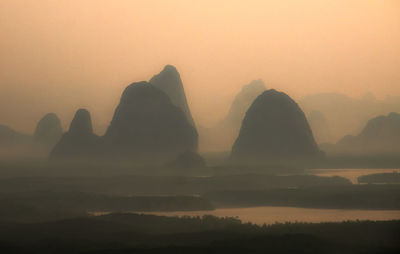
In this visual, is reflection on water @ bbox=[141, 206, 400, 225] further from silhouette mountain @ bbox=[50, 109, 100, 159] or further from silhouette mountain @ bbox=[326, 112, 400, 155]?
silhouette mountain @ bbox=[50, 109, 100, 159]

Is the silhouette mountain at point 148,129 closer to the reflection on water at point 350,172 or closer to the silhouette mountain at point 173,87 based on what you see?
the silhouette mountain at point 173,87

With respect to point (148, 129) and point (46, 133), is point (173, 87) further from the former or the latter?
point (46, 133)

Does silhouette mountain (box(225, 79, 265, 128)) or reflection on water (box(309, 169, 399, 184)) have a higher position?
silhouette mountain (box(225, 79, 265, 128))

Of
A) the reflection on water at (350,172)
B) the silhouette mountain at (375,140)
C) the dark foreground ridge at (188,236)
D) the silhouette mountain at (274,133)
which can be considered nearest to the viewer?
the dark foreground ridge at (188,236)

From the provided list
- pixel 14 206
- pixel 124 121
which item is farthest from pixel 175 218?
pixel 124 121

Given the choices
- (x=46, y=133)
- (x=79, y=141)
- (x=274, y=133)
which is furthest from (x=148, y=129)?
(x=46, y=133)

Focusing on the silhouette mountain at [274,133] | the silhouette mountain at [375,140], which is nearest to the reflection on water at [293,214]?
the silhouette mountain at [375,140]

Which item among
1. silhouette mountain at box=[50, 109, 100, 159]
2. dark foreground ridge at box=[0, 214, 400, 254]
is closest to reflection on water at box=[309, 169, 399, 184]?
dark foreground ridge at box=[0, 214, 400, 254]
